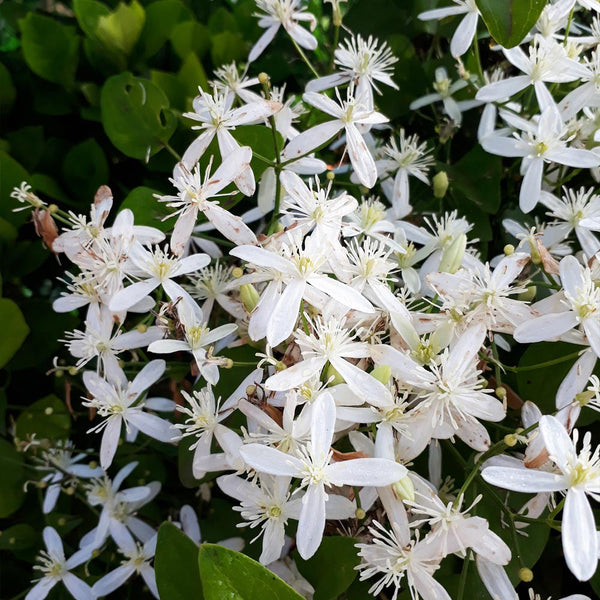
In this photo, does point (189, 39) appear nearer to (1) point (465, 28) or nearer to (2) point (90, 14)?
(2) point (90, 14)

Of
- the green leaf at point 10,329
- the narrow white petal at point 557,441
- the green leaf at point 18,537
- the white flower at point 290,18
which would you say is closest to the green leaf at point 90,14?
the white flower at point 290,18

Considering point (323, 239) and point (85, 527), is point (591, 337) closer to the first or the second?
point (323, 239)

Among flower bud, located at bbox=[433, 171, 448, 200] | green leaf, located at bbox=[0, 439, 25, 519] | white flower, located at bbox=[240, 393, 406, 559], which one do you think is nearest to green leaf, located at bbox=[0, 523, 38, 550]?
green leaf, located at bbox=[0, 439, 25, 519]

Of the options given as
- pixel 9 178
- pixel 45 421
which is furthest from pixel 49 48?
pixel 45 421

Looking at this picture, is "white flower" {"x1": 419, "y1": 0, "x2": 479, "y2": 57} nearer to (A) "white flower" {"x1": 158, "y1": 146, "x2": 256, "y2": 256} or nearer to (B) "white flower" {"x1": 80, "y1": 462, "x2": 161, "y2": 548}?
(A) "white flower" {"x1": 158, "y1": 146, "x2": 256, "y2": 256}

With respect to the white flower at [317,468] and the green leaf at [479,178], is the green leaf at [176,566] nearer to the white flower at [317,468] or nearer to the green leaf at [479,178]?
the white flower at [317,468]

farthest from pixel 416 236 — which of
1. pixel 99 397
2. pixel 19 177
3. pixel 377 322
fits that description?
pixel 19 177
